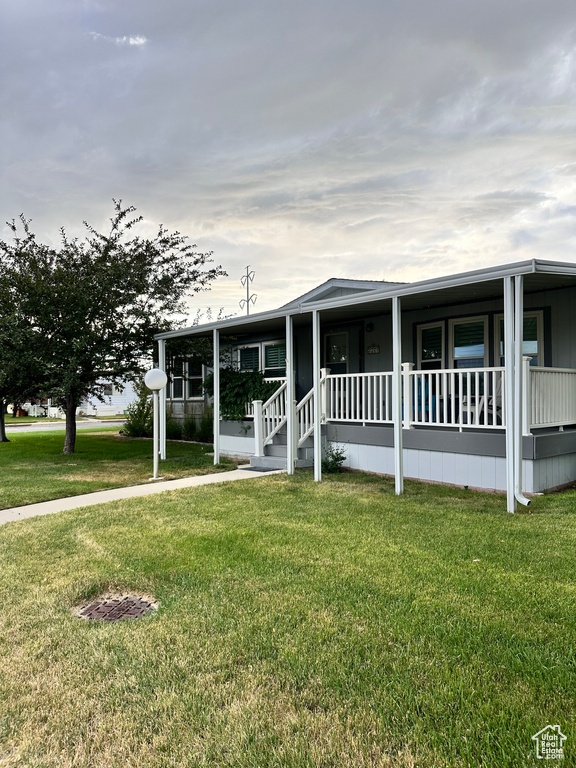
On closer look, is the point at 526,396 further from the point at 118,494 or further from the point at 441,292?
the point at 118,494

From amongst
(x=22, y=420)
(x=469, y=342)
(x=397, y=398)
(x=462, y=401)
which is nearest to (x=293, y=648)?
(x=397, y=398)

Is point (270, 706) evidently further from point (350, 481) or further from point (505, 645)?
→ point (350, 481)

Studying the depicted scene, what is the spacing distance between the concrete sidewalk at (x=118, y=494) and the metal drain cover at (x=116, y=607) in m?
3.12

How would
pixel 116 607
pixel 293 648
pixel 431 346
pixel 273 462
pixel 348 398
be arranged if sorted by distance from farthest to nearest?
1. pixel 431 346
2. pixel 273 462
3. pixel 348 398
4. pixel 116 607
5. pixel 293 648

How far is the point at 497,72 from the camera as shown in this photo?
32.2 ft

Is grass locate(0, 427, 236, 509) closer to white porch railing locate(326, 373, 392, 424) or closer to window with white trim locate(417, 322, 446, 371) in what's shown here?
white porch railing locate(326, 373, 392, 424)

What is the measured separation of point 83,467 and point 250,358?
562 centimetres

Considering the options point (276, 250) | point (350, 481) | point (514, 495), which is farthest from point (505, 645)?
point (276, 250)

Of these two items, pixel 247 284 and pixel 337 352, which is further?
pixel 247 284

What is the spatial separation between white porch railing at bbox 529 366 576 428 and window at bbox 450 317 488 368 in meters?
1.68

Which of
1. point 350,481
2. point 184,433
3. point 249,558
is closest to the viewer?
point 249,558

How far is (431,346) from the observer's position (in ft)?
33.7

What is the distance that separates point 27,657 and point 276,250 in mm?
16026

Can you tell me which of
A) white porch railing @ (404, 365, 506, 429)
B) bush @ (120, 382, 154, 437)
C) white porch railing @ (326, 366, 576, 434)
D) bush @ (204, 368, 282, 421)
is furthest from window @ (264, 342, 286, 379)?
bush @ (120, 382, 154, 437)
